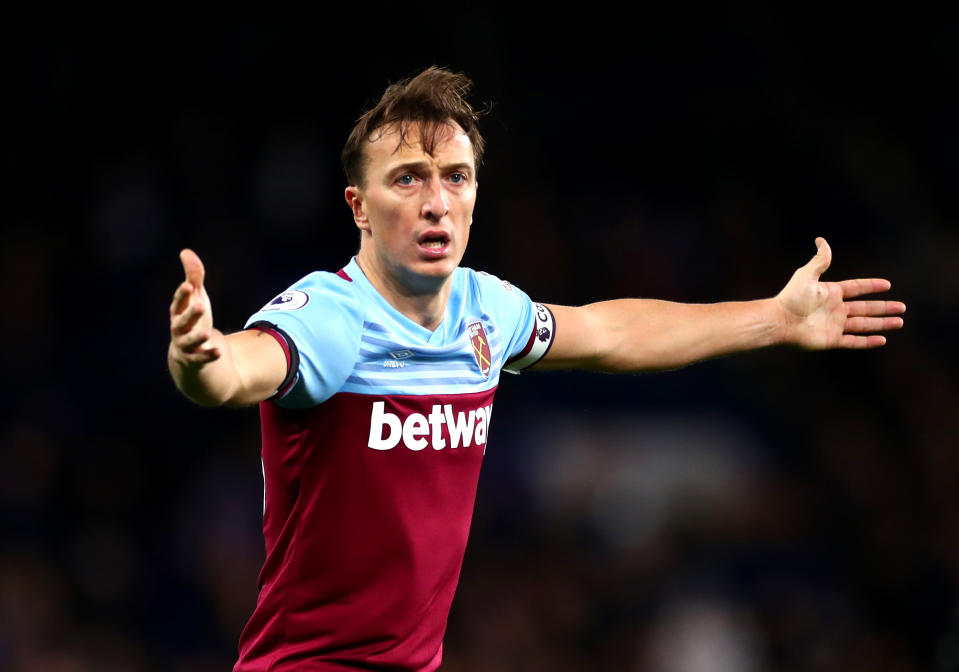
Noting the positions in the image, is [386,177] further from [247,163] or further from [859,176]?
[859,176]

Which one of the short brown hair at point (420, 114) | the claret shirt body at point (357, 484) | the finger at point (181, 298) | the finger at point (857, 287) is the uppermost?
the short brown hair at point (420, 114)

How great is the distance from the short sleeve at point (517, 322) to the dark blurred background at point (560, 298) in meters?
4.05

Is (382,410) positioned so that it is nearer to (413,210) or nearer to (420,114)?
(413,210)

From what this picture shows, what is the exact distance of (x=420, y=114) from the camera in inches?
153

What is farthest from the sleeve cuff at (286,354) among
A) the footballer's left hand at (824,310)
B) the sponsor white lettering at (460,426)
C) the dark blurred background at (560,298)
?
the dark blurred background at (560,298)

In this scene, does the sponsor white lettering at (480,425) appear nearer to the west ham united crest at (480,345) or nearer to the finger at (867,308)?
the west ham united crest at (480,345)

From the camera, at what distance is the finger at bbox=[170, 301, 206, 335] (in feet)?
9.68

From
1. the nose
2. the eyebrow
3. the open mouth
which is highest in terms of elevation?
the eyebrow

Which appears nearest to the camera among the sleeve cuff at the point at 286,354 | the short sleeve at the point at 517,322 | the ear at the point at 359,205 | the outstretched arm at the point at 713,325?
the sleeve cuff at the point at 286,354

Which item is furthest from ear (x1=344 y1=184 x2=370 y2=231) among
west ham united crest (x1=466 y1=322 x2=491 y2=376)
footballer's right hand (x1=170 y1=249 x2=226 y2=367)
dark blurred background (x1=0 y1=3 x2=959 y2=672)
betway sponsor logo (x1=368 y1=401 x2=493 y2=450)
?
dark blurred background (x1=0 y1=3 x2=959 y2=672)

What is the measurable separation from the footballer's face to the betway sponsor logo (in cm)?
39

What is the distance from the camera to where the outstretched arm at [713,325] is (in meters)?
4.47

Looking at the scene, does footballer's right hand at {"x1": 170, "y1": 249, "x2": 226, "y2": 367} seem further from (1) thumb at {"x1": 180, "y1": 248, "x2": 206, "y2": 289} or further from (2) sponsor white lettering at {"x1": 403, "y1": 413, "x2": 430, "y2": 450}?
(2) sponsor white lettering at {"x1": 403, "y1": 413, "x2": 430, "y2": 450}

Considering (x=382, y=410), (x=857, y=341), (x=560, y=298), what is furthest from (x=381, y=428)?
(x=560, y=298)
